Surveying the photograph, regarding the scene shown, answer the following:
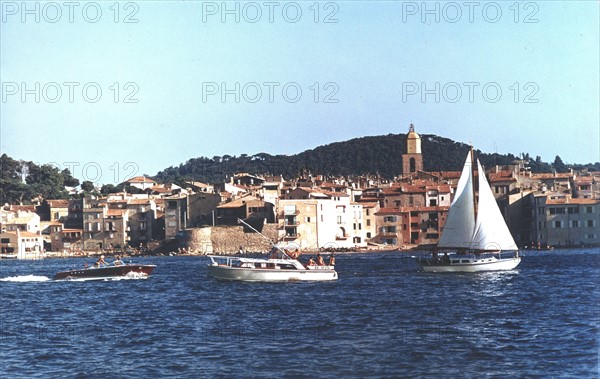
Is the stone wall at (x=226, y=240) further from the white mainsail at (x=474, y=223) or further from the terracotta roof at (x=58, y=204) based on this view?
the white mainsail at (x=474, y=223)

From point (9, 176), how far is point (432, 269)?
383 ft

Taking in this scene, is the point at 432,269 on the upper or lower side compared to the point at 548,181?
lower

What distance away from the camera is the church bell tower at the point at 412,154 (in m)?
148

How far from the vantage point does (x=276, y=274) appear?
48.7 metres

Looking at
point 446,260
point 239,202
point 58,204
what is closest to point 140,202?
point 239,202

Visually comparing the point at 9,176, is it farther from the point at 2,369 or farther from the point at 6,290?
the point at 2,369

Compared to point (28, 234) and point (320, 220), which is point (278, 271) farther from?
point (28, 234)

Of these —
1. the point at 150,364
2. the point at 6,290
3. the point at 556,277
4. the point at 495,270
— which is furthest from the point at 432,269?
the point at 150,364

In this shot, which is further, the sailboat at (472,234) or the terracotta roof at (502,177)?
the terracotta roof at (502,177)

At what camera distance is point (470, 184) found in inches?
2208

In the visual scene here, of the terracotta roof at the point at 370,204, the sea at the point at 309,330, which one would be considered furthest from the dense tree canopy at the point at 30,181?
the sea at the point at 309,330

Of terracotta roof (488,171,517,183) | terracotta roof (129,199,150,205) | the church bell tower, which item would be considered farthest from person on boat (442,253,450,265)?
the church bell tower

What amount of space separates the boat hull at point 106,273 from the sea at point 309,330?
5.91 meters

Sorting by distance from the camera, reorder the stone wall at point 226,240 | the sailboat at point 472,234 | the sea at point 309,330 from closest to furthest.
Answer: the sea at point 309,330 → the sailboat at point 472,234 → the stone wall at point 226,240
